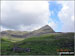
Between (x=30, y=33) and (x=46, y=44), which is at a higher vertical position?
(x=30, y=33)

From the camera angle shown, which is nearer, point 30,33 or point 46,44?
point 46,44

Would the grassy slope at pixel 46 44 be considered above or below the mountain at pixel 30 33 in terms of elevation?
below

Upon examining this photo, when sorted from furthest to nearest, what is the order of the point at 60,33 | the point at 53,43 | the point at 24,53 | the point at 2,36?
1. the point at 2,36
2. the point at 60,33
3. the point at 53,43
4. the point at 24,53

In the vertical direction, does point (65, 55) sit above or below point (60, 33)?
below

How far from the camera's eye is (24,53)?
3688 cm

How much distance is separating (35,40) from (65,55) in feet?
37.6

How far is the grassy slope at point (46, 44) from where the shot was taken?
37.9 m

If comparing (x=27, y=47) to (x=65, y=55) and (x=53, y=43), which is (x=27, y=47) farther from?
(x=65, y=55)

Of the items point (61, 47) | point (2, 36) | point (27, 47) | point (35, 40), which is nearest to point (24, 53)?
point (27, 47)

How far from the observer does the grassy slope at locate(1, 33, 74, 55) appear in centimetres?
3791

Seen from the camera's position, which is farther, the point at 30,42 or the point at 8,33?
the point at 8,33

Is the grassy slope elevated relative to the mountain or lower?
lower

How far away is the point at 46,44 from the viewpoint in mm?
39938

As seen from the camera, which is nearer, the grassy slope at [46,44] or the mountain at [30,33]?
the grassy slope at [46,44]
